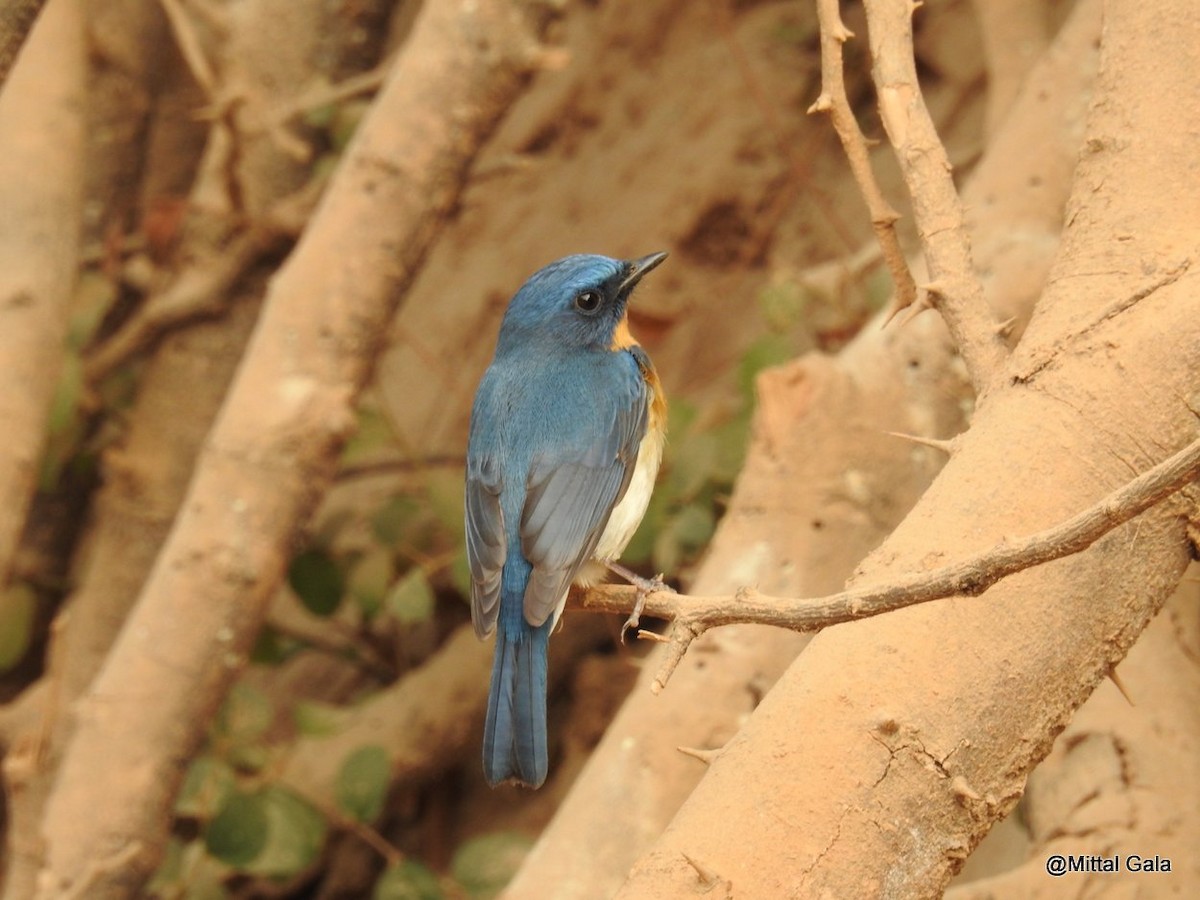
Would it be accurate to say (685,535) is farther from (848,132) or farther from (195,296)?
(195,296)

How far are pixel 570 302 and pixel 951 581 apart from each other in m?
1.94

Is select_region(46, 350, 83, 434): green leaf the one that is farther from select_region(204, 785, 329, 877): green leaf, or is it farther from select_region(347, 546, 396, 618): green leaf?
select_region(204, 785, 329, 877): green leaf

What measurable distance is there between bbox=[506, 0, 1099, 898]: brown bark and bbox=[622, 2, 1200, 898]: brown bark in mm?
871

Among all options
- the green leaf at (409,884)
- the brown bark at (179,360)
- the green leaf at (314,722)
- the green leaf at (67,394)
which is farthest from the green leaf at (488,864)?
the green leaf at (67,394)

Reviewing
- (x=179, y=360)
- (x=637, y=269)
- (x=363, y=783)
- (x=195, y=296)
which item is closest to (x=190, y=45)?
(x=195, y=296)

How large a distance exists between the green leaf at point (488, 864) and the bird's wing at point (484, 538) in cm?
123

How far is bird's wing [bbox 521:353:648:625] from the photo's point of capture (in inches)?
106

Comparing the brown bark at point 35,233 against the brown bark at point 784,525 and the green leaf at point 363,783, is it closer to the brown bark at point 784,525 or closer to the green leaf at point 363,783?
the green leaf at point 363,783

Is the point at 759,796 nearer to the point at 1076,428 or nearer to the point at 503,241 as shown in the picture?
the point at 1076,428

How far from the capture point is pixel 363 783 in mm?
4035

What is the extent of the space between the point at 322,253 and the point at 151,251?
137 centimetres

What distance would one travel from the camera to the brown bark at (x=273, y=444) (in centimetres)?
348

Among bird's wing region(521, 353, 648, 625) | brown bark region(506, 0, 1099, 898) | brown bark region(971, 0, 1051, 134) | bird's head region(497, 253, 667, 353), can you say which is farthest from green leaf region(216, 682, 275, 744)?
brown bark region(971, 0, 1051, 134)

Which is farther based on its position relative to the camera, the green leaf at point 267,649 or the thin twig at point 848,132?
the green leaf at point 267,649
